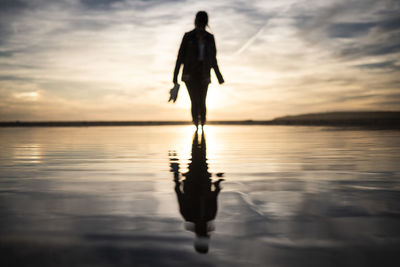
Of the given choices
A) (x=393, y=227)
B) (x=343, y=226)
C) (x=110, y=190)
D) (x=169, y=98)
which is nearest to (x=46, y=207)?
(x=110, y=190)

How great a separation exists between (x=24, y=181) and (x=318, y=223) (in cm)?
235

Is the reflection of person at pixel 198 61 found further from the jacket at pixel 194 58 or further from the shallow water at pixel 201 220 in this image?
the shallow water at pixel 201 220

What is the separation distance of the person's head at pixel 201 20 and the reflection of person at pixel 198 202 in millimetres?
4675

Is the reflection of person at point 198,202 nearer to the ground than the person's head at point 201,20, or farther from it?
nearer to the ground

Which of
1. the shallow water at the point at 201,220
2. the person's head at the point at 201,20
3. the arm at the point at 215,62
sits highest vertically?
the person's head at the point at 201,20

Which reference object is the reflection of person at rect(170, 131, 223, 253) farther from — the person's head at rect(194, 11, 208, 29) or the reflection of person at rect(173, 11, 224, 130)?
the person's head at rect(194, 11, 208, 29)

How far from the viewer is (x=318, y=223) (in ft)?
5.60

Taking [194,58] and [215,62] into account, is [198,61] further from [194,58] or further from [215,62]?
[215,62]

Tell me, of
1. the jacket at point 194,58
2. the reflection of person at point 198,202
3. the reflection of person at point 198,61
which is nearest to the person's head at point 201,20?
the reflection of person at point 198,61

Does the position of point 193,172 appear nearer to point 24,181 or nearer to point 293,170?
point 293,170

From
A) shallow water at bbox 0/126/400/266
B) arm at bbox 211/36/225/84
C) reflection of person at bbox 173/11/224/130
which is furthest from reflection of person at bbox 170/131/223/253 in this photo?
arm at bbox 211/36/225/84

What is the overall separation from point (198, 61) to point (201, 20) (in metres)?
0.81

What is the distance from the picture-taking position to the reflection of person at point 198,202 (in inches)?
62.1

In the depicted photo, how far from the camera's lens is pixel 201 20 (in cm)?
743
